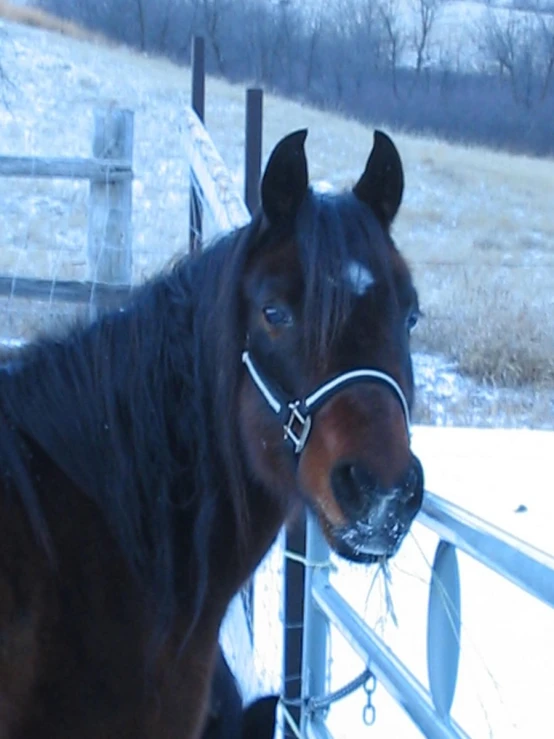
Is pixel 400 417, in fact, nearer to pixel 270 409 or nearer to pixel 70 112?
pixel 270 409

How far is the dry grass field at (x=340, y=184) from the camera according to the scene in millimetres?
7641

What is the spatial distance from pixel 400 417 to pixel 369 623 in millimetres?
969

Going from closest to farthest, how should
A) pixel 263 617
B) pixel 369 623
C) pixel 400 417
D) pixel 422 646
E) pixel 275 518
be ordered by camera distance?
pixel 400 417 < pixel 275 518 < pixel 369 623 < pixel 422 646 < pixel 263 617

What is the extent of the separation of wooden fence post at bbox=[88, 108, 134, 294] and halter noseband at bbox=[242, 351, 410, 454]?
4.01 meters

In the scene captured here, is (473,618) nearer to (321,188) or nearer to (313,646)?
(313,646)

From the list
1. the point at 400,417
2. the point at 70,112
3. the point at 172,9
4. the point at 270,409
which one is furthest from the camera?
the point at 172,9

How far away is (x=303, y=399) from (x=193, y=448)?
0.31 metres

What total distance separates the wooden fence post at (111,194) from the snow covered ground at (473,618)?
2893mm

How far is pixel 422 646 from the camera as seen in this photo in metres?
2.98

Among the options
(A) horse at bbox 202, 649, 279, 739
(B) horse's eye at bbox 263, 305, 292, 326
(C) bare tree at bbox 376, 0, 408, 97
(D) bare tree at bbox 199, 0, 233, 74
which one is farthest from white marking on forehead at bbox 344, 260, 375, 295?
(D) bare tree at bbox 199, 0, 233, 74

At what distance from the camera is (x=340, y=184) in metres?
3.20

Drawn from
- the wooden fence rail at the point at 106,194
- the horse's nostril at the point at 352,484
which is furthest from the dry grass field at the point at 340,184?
the horse's nostril at the point at 352,484

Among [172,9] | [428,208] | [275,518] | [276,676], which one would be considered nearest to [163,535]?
[275,518]

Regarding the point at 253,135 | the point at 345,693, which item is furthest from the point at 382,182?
the point at 253,135
